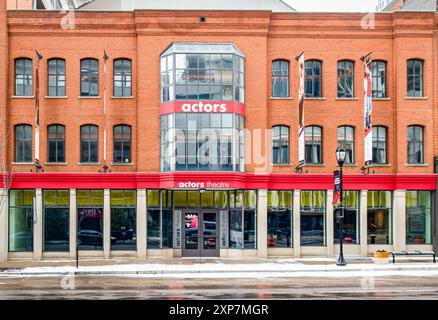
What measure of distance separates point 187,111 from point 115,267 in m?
9.17

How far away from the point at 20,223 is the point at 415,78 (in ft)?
73.9

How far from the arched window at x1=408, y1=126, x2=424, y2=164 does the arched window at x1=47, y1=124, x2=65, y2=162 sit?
1869cm

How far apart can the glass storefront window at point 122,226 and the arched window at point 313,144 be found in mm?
9934

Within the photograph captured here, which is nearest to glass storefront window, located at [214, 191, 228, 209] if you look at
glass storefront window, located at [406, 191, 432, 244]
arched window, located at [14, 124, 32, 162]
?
glass storefront window, located at [406, 191, 432, 244]

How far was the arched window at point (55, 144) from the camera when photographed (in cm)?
3588

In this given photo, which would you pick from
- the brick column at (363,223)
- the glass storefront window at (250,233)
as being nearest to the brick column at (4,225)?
the glass storefront window at (250,233)

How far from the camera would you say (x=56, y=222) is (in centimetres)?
3550

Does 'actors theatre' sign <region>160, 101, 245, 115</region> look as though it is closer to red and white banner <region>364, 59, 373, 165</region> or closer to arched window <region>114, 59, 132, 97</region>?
arched window <region>114, 59, 132, 97</region>

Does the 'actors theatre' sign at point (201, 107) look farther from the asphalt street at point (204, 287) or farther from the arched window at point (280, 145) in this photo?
the asphalt street at point (204, 287)

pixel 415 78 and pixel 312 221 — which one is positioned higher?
pixel 415 78

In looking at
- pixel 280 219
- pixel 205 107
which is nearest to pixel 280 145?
pixel 280 219

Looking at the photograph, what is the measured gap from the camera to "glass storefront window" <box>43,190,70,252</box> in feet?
116

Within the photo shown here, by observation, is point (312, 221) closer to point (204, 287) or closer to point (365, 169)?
point (365, 169)
